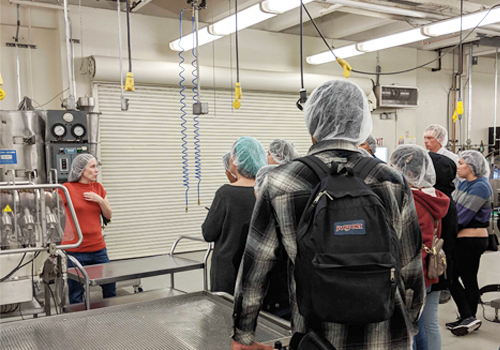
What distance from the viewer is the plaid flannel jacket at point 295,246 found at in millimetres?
1316

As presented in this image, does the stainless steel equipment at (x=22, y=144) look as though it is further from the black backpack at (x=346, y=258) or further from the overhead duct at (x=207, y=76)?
the black backpack at (x=346, y=258)

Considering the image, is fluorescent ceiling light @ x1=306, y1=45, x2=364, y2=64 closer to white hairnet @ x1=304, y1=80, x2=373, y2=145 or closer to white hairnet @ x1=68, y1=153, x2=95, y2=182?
white hairnet @ x1=68, y1=153, x2=95, y2=182

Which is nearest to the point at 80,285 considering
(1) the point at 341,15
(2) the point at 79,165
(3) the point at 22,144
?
(2) the point at 79,165

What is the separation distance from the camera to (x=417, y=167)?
2.48 meters

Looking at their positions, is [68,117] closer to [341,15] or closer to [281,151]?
[281,151]

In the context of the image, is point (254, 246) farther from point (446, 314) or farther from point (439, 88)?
point (439, 88)

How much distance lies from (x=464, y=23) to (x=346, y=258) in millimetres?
4509

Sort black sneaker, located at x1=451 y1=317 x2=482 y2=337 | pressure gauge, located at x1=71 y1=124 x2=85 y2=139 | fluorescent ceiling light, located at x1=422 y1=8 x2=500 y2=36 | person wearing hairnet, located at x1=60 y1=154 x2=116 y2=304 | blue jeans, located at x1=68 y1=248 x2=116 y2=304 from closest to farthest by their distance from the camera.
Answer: blue jeans, located at x1=68 y1=248 x2=116 y2=304 → person wearing hairnet, located at x1=60 y1=154 x2=116 y2=304 → black sneaker, located at x1=451 y1=317 x2=482 y2=337 → fluorescent ceiling light, located at x1=422 y1=8 x2=500 y2=36 → pressure gauge, located at x1=71 y1=124 x2=85 y2=139

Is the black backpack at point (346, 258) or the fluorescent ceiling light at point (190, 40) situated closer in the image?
the black backpack at point (346, 258)

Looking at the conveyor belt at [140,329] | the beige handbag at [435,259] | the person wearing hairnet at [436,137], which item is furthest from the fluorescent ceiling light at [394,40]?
the conveyor belt at [140,329]

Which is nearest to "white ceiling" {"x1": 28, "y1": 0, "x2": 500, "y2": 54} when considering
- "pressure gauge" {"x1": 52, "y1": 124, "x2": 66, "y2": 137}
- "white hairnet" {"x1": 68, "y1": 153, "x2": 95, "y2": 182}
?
"pressure gauge" {"x1": 52, "y1": 124, "x2": 66, "y2": 137}

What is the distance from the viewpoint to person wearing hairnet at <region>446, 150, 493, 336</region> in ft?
11.5

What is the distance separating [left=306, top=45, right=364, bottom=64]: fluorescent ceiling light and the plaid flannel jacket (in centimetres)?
532

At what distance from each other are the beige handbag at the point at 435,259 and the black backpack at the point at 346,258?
1333 millimetres
